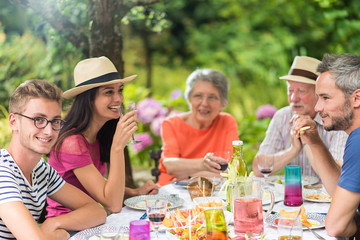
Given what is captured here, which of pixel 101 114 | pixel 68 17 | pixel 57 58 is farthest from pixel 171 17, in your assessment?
pixel 101 114

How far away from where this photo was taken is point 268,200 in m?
2.47

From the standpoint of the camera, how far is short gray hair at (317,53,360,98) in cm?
208

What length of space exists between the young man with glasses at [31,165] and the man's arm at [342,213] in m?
1.10

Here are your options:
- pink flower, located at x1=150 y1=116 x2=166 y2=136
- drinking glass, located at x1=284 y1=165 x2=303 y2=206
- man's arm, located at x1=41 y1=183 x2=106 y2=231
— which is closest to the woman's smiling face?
drinking glass, located at x1=284 y1=165 x2=303 y2=206

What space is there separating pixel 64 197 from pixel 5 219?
477 millimetres

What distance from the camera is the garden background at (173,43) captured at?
372cm

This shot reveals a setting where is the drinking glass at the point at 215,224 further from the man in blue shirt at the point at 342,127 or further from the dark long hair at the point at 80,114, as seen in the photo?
the dark long hair at the point at 80,114

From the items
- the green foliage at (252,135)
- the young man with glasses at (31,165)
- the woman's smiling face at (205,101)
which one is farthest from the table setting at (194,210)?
the green foliage at (252,135)

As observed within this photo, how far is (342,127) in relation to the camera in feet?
6.96

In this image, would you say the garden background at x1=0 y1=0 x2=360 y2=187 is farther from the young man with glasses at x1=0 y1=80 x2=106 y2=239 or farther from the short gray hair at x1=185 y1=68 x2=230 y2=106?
the young man with glasses at x1=0 y1=80 x2=106 y2=239

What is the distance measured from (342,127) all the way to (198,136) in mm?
1888

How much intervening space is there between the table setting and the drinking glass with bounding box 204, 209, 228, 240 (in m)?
0.08

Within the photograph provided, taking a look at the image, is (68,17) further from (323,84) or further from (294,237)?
(294,237)

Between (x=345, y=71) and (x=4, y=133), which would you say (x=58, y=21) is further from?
(x=345, y=71)
